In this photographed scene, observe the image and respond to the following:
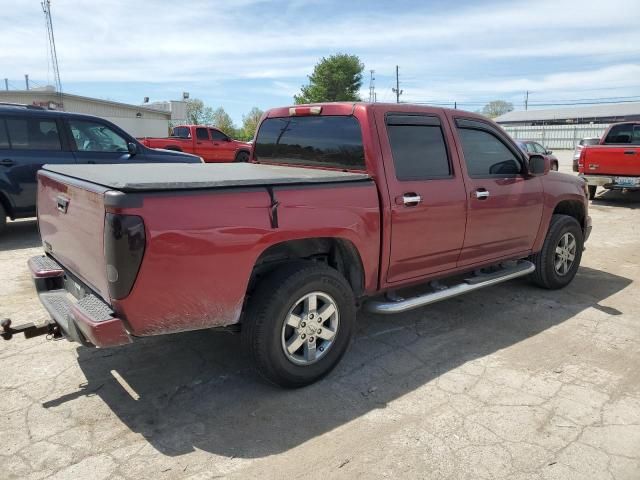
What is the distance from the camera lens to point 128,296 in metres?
2.67

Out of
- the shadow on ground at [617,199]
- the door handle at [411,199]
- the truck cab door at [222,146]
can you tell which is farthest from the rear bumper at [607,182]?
the truck cab door at [222,146]

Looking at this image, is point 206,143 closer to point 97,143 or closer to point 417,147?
point 97,143

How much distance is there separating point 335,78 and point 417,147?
5473 cm

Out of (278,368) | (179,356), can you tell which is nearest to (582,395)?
(278,368)

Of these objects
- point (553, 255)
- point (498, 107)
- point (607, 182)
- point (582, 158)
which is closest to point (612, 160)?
point (607, 182)

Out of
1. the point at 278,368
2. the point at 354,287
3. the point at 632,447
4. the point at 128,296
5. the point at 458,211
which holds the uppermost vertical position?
the point at 458,211

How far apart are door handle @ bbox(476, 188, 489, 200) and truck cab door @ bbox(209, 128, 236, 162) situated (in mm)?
16634

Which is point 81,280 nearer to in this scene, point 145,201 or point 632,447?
point 145,201

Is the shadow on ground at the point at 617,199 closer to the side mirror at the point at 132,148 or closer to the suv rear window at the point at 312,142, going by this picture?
the suv rear window at the point at 312,142

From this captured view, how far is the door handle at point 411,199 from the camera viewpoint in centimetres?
381

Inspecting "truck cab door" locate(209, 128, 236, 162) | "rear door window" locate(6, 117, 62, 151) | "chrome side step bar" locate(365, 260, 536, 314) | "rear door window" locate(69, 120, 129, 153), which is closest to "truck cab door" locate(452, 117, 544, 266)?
"chrome side step bar" locate(365, 260, 536, 314)

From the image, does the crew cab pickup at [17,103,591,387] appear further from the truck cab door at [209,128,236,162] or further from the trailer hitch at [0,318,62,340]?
the truck cab door at [209,128,236,162]

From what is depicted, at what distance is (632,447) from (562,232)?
3.01 meters

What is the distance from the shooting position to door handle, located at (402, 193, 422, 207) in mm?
3814
